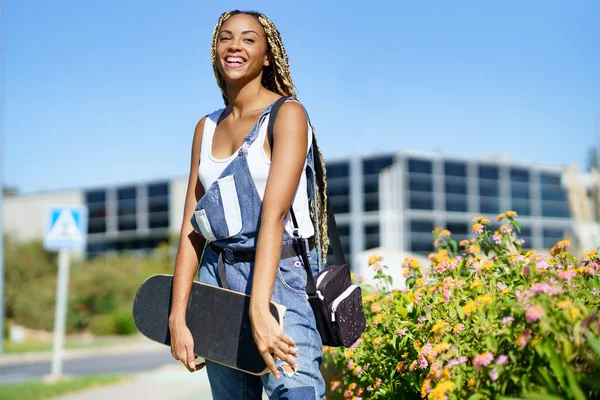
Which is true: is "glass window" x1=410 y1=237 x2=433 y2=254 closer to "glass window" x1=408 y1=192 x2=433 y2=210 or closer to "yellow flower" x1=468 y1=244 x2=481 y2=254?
"glass window" x1=408 y1=192 x2=433 y2=210

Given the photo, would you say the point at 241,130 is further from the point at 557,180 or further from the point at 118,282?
the point at 557,180

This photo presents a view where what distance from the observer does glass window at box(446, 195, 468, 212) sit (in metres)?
40.5

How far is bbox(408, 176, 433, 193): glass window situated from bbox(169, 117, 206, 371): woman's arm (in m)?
36.6

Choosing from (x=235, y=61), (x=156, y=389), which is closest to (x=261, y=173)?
(x=235, y=61)

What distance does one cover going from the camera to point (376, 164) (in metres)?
39.3

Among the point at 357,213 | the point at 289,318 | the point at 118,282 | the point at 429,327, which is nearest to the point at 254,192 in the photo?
the point at 289,318

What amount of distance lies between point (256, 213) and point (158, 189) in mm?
46503

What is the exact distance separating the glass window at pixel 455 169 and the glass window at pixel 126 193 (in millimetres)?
19862

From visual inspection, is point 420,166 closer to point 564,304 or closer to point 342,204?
point 342,204

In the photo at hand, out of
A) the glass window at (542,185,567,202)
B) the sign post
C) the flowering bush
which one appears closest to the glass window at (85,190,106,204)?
the glass window at (542,185,567,202)

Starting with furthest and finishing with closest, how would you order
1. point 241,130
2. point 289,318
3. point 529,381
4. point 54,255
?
point 54,255, point 241,130, point 289,318, point 529,381

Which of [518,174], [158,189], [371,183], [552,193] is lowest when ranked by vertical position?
[552,193]

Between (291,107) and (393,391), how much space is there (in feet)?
4.75

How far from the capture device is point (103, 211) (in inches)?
1930
